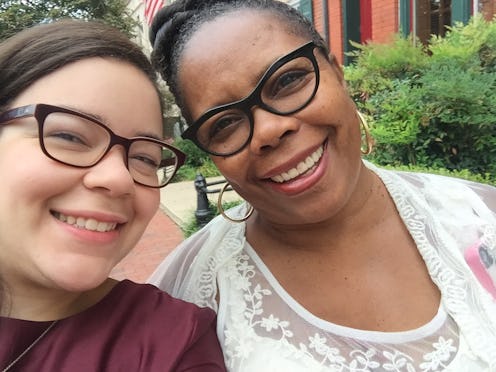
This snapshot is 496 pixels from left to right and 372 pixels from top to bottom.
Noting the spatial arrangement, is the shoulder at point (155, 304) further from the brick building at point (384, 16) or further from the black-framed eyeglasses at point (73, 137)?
the brick building at point (384, 16)

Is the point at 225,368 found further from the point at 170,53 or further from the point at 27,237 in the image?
the point at 170,53

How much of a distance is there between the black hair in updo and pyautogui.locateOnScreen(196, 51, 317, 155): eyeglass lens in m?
0.16

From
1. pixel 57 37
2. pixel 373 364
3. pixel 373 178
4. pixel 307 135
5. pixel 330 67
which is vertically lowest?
pixel 373 364

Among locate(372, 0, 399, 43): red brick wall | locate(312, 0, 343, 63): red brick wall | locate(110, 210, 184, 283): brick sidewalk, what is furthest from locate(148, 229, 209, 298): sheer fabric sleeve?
locate(312, 0, 343, 63): red brick wall

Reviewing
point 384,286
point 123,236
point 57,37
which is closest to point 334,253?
point 384,286

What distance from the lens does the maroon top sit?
1255 mm

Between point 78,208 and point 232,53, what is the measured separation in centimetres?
70

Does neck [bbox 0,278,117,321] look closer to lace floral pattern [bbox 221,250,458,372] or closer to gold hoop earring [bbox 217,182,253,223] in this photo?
lace floral pattern [bbox 221,250,458,372]

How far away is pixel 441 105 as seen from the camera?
4289 mm

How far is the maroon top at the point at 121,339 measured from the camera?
4.12 ft

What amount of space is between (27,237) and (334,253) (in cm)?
104

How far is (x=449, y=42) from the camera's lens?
477 centimetres

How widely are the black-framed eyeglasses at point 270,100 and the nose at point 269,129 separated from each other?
0.02 m

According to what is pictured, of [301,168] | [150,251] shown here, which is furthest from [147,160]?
[150,251]
